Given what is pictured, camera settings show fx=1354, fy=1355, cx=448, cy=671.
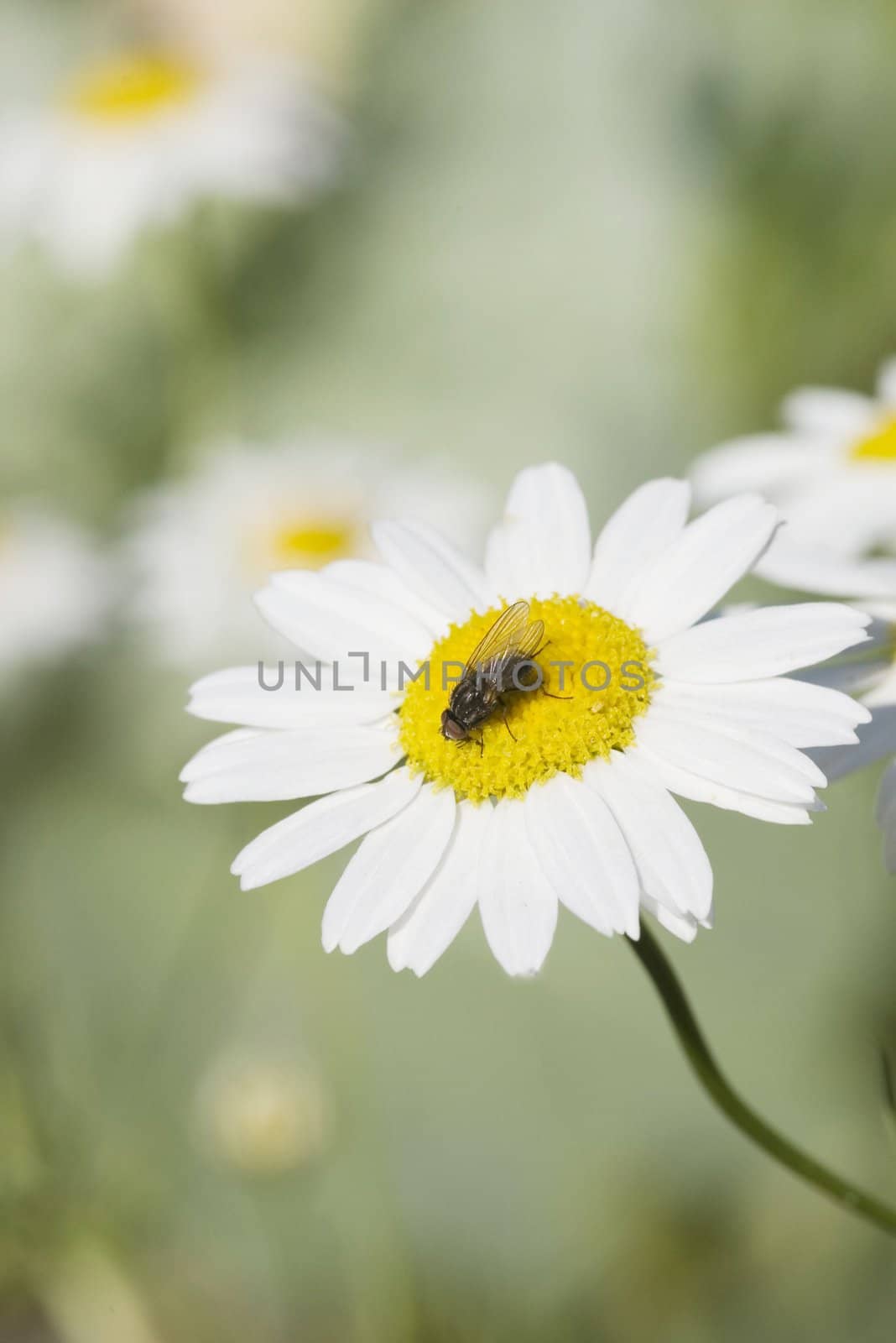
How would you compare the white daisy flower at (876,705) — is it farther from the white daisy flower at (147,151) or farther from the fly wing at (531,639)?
the white daisy flower at (147,151)

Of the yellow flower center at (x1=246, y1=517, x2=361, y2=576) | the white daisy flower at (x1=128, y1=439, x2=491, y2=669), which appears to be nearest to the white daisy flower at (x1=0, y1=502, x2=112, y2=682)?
the white daisy flower at (x1=128, y1=439, x2=491, y2=669)

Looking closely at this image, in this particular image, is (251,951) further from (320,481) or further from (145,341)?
(145,341)

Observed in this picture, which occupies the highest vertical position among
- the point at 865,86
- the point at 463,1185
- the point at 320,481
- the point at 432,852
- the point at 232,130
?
the point at 865,86

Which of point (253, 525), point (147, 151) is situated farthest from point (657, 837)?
point (147, 151)

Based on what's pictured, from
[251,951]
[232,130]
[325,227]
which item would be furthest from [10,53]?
[251,951]

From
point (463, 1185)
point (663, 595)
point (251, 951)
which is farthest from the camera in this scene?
point (251, 951)

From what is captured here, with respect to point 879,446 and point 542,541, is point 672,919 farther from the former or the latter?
point 879,446

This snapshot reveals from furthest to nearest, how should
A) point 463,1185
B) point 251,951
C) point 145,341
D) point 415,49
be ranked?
point 415,49, point 145,341, point 251,951, point 463,1185
